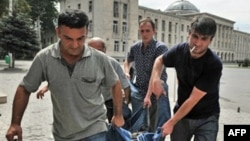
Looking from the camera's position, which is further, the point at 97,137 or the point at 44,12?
the point at 44,12


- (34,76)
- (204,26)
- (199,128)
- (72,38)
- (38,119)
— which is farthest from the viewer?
(38,119)

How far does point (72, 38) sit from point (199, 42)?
3.52 feet

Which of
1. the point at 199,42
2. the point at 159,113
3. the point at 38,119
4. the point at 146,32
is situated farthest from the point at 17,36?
the point at 199,42

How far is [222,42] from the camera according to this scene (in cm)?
11619

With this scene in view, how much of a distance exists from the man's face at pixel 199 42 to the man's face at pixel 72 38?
939 millimetres

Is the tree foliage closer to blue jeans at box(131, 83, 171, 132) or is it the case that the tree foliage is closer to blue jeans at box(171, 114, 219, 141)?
blue jeans at box(131, 83, 171, 132)

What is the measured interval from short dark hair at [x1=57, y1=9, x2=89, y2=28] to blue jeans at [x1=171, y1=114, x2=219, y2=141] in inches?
56.2

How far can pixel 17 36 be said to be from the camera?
28.8 m

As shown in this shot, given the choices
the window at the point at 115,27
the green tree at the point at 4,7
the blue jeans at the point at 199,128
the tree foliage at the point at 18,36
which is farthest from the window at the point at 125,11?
the blue jeans at the point at 199,128

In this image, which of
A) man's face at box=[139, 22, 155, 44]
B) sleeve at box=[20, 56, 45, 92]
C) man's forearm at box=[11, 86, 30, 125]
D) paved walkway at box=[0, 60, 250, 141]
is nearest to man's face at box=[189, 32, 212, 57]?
sleeve at box=[20, 56, 45, 92]

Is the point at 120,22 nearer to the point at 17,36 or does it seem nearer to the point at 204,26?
the point at 17,36

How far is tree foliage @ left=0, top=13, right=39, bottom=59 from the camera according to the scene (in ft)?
93.6

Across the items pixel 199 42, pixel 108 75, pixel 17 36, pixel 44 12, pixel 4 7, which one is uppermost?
pixel 44 12

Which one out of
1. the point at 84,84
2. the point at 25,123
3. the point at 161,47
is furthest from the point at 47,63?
the point at 25,123
